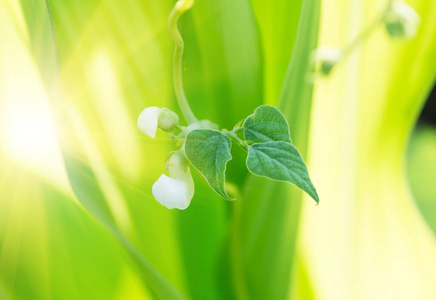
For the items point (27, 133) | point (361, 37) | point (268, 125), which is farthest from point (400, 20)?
point (27, 133)

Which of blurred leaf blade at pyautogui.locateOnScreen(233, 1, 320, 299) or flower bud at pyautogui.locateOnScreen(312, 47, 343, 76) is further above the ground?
flower bud at pyautogui.locateOnScreen(312, 47, 343, 76)

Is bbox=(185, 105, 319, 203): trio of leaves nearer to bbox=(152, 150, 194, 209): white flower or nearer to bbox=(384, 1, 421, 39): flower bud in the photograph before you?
bbox=(152, 150, 194, 209): white flower

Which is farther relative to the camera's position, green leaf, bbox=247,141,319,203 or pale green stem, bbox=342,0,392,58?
pale green stem, bbox=342,0,392,58

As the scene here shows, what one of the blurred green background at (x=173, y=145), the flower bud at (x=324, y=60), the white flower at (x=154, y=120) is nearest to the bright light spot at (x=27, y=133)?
the blurred green background at (x=173, y=145)

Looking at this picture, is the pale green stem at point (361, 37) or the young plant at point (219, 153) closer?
the young plant at point (219, 153)

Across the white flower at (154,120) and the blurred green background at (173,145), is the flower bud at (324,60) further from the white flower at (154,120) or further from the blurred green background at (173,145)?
the white flower at (154,120)

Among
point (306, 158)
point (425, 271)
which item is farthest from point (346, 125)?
point (425, 271)

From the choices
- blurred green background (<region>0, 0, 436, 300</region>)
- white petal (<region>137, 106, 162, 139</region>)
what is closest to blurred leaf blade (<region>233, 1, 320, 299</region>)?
blurred green background (<region>0, 0, 436, 300</region>)
